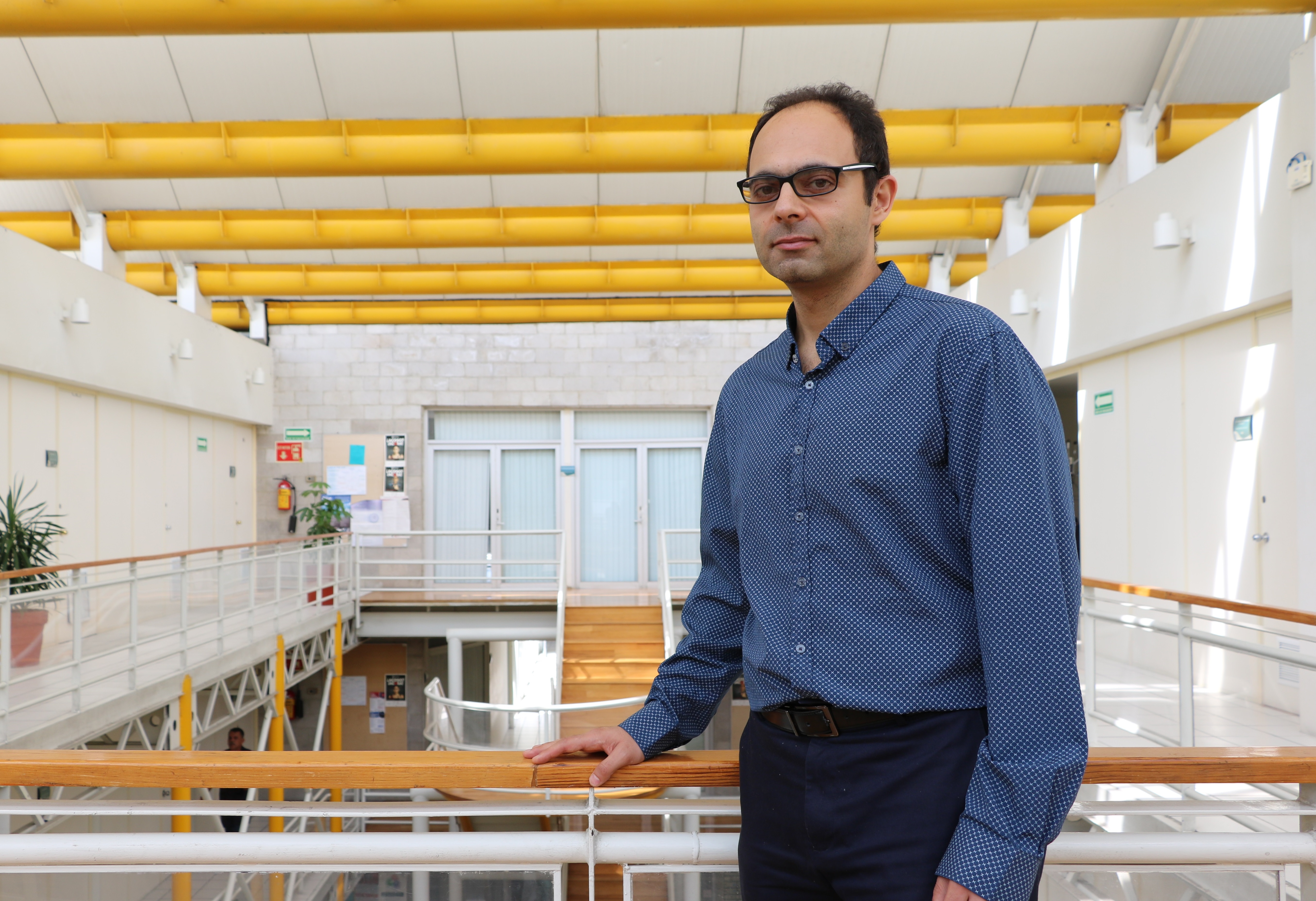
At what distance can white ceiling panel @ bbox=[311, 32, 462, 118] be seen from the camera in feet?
23.0

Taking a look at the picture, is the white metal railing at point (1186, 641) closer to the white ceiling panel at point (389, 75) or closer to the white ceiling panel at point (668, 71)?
the white ceiling panel at point (668, 71)

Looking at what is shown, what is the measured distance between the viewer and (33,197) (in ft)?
31.1

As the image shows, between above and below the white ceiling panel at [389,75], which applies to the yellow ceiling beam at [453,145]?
below

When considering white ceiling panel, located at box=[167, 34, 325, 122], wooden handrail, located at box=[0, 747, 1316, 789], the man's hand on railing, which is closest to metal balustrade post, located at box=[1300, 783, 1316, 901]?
wooden handrail, located at box=[0, 747, 1316, 789]

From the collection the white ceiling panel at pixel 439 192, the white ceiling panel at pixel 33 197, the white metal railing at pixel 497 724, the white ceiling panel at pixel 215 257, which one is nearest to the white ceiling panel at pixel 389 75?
the white ceiling panel at pixel 439 192

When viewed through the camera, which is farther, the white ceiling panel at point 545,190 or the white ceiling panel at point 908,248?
the white ceiling panel at point 908,248

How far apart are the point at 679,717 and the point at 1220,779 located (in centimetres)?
80

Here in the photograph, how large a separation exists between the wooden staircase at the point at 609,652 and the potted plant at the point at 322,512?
3.67 metres

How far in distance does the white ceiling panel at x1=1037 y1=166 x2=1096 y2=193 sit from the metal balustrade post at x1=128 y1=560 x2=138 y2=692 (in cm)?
878

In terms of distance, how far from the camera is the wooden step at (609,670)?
8742 mm

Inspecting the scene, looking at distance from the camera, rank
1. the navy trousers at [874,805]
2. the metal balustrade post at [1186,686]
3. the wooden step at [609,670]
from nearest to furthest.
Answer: the navy trousers at [874,805]
the metal balustrade post at [1186,686]
the wooden step at [609,670]

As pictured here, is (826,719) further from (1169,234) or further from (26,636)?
(1169,234)

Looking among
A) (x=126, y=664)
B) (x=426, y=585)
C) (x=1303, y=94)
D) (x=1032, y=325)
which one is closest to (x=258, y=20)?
(x=126, y=664)

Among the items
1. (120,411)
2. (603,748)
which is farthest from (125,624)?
(603,748)
